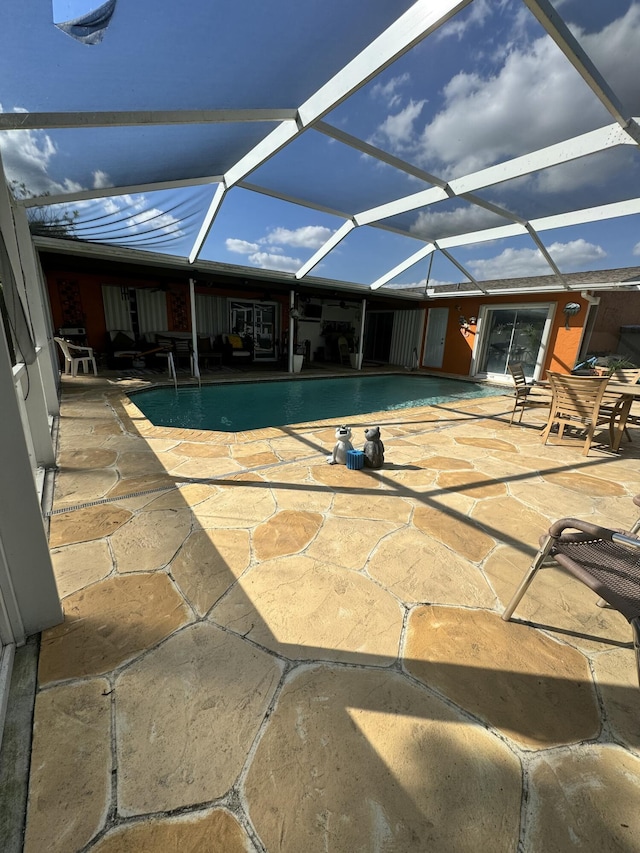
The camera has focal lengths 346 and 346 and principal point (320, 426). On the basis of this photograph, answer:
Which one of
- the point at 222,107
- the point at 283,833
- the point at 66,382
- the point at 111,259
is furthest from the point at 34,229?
the point at 283,833

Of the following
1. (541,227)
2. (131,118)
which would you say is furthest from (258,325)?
(131,118)

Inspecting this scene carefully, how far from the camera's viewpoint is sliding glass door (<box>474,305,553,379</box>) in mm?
10055

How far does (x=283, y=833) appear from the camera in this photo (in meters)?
0.87

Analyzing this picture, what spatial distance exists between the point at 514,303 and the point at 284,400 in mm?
7809

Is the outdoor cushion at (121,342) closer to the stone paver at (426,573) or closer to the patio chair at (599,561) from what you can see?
the stone paver at (426,573)

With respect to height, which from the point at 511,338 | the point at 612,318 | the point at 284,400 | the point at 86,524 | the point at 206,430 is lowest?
the point at 284,400

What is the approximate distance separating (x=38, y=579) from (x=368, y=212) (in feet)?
23.7

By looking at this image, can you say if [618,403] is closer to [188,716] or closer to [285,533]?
[285,533]

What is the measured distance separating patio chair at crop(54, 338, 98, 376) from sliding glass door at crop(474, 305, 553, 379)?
10.8 metres

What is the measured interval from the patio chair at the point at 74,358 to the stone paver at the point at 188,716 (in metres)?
7.61

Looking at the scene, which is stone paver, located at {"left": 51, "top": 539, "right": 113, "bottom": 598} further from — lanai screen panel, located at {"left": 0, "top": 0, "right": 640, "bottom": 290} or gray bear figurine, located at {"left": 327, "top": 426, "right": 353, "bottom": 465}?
lanai screen panel, located at {"left": 0, "top": 0, "right": 640, "bottom": 290}

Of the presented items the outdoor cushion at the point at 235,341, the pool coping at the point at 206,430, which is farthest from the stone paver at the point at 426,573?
the outdoor cushion at the point at 235,341

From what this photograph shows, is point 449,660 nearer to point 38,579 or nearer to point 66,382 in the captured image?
point 38,579

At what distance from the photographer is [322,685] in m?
1.24
